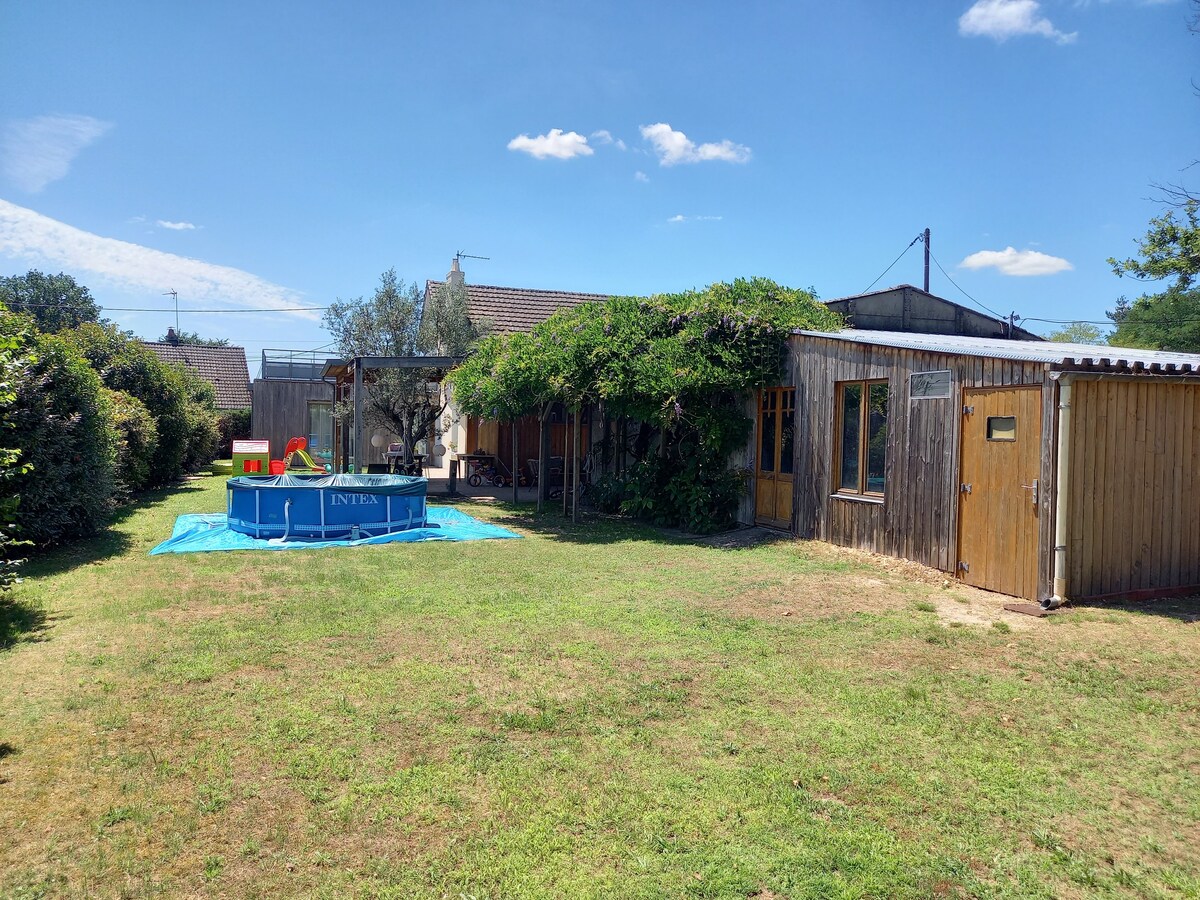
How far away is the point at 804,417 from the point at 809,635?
5158 mm

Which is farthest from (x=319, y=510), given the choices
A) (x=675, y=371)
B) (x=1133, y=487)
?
(x=1133, y=487)

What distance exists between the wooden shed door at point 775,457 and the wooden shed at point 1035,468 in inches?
65.7

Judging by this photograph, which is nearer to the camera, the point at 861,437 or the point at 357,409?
the point at 861,437

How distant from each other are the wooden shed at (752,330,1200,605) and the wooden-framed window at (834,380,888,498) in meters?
0.03

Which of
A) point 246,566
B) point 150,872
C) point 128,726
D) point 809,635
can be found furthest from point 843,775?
point 246,566

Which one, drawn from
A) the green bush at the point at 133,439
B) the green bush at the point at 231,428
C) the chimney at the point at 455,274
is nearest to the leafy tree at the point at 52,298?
the green bush at the point at 231,428

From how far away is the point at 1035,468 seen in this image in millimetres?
7160

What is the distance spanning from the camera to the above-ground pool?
35.6 ft

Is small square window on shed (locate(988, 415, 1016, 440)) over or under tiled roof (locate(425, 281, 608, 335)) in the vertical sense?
under

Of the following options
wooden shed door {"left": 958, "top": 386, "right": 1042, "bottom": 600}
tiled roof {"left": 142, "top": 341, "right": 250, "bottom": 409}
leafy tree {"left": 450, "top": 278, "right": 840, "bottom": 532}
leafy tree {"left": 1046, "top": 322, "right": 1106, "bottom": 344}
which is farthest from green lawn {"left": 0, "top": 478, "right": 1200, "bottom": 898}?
leafy tree {"left": 1046, "top": 322, "right": 1106, "bottom": 344}

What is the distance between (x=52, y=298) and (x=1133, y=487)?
6621 centimetres

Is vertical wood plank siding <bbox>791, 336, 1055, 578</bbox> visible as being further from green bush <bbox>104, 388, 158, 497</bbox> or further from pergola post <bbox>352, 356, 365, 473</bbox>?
green bush <bbox>104, 388, 158, 497</bbox>

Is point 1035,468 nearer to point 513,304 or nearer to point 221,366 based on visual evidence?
point 513,304

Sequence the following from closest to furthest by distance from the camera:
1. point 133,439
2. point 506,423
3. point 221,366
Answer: point 133,439, point 506,423, point 221,366
